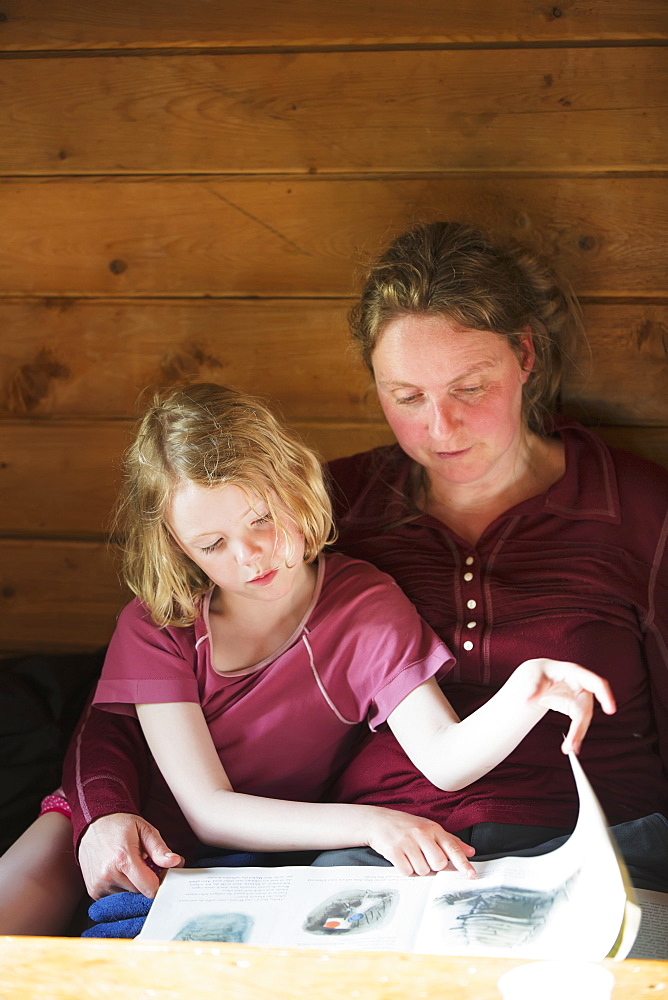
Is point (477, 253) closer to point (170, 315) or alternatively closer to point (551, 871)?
point (170, 315)

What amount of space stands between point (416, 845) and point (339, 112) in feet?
3.38

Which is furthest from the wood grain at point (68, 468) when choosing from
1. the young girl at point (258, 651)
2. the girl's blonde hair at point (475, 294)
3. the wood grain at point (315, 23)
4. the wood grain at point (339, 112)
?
the wood grain at point (315, 23)

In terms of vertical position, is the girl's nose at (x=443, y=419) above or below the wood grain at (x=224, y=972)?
above

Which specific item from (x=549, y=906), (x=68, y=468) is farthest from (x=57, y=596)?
(x=549, y=906)

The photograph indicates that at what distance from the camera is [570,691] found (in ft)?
3.26

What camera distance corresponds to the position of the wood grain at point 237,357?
4.80 feet

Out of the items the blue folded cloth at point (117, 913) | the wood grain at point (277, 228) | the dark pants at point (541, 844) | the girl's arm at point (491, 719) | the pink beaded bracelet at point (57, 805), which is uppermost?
the wood grain at point (277, 228)

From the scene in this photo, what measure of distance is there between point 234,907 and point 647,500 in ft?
2.40

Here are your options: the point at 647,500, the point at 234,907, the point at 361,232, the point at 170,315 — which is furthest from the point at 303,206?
the point at 234,907

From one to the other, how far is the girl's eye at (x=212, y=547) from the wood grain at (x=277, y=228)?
51cm

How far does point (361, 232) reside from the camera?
4.83 ft

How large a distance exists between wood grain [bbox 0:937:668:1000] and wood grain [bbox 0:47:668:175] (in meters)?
1.07

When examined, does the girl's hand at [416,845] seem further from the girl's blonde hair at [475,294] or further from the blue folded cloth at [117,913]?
the girl's blonde hair at [475,294]

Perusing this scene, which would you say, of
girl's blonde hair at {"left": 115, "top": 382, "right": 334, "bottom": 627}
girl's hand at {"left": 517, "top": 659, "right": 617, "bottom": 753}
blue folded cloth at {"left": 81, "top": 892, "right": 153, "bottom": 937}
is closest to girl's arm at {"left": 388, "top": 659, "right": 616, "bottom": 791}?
girl's hand at {"left": 517, "top": 659, "right": 617, "bottom": 753}
